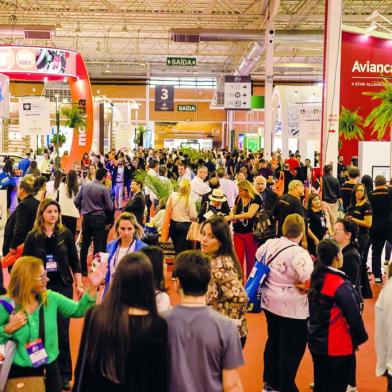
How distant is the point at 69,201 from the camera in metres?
8.34

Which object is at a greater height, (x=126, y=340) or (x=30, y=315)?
(x=126, y=340)

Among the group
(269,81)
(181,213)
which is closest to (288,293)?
(181,213)

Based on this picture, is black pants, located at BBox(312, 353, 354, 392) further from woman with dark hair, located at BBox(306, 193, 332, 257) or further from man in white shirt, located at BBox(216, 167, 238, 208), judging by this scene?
man in white shirt, located at BBox(216, 167, 238, 208)

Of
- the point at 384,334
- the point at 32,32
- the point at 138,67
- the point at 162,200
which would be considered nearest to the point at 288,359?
the point at 384,334

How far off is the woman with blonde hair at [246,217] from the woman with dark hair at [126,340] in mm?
5007

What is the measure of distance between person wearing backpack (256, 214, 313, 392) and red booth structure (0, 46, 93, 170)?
600 inches

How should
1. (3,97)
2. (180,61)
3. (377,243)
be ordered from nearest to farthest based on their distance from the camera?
1. (377,243)
2. (3,97)
3. (180,61)

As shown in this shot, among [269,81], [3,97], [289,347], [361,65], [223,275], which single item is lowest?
[289,347]

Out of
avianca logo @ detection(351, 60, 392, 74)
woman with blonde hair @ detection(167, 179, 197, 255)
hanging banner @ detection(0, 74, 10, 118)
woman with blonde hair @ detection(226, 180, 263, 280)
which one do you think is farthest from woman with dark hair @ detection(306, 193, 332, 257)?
avianca logo @ detection(351, 60, 392, 74)

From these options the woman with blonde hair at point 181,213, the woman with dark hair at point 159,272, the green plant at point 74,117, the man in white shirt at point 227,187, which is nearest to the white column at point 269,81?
the green plant at point 74,117

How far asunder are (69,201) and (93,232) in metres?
0.50

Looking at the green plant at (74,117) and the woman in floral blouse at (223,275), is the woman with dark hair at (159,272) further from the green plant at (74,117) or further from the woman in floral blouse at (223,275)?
the green plant at (74,117)

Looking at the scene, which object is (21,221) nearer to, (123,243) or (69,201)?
(123,243)

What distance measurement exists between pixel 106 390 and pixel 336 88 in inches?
411
